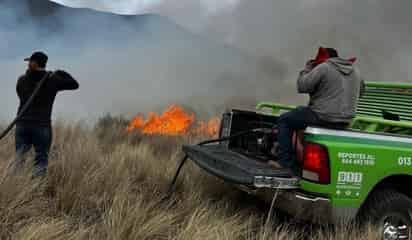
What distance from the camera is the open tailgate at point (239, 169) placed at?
348 cm

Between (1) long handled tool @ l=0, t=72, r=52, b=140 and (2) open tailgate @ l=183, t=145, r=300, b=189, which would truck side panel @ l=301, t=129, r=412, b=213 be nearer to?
(2) open tailgate @ l=183, t=145, r=300, b=189

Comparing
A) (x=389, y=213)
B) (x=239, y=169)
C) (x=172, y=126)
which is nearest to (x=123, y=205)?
(x=239, y=169)

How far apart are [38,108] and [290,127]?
8.78 ft

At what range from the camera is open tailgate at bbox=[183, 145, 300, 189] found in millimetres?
3478

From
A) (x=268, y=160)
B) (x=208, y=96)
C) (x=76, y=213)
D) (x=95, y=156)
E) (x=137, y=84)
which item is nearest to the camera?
(x=76, y=213)

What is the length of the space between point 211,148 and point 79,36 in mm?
12707

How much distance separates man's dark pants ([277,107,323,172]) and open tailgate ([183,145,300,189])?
130 millimetres

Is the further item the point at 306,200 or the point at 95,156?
the point at 95,156

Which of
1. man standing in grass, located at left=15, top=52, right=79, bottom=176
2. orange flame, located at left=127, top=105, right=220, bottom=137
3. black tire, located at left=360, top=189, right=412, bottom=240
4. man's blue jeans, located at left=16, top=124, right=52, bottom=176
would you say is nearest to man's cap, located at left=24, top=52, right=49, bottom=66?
man standing in grass, located at left=15, top=52, right=79, bottom=176

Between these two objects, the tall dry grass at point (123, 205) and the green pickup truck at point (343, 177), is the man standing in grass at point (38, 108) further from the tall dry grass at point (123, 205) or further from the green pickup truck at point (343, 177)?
the green pickup truck at point (343, 177)

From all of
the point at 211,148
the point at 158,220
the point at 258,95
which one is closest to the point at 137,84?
the point at 258,95

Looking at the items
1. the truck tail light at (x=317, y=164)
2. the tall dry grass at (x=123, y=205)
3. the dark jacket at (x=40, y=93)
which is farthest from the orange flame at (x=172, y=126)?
the truck tail light at (x=317, y=164)

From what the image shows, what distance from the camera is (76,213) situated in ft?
12.9

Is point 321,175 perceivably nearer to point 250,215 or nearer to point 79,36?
point 250,215
